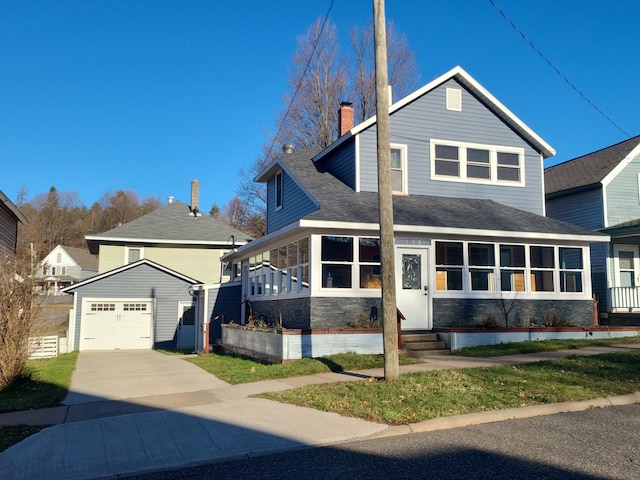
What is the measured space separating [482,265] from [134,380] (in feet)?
31.6

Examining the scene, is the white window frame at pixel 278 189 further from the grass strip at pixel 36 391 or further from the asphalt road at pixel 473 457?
the asphalt road at pixel 473 457

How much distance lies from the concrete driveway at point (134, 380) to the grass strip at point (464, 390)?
273cm

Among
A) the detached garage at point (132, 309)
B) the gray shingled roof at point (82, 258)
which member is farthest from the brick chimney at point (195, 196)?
the gray shingled roof at point (82, 258)

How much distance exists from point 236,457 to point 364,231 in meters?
8.50

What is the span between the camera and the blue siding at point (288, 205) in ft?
55.9

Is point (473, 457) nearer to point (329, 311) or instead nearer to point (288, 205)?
point (329, 311)

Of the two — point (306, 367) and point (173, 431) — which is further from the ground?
point (306, 367)

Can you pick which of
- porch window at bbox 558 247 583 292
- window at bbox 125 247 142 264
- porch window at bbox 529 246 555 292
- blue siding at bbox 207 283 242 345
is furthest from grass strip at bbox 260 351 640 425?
window at bbox 125 247 142 264

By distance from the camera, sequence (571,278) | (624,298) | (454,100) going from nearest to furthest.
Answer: (571,278) < (454,100) < (624,298)

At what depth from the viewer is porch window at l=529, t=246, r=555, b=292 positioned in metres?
16.3

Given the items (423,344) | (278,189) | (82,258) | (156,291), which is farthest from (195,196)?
(82,258)

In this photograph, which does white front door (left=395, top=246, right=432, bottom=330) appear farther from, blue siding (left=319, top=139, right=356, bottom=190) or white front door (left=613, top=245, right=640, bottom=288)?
white front door (left=613, top=245, right=640, bottom=288)

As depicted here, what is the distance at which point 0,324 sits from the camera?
10.8 metres

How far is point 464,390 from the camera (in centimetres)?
868
